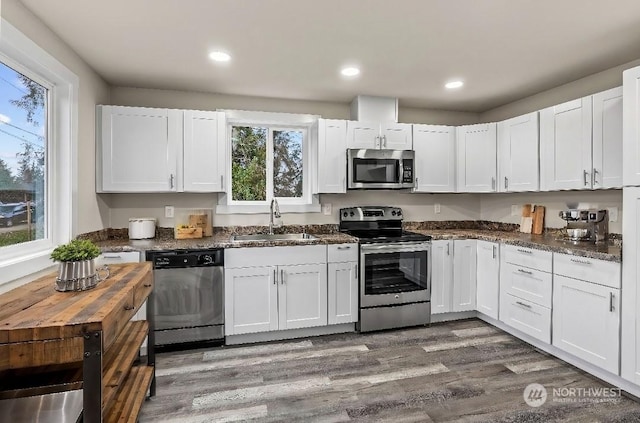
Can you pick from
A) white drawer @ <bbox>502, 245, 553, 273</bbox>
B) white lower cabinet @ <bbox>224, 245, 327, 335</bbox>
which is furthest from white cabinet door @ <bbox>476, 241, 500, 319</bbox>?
white lower cabinet @ <bbox>224, 245, 327, 335</bbox>

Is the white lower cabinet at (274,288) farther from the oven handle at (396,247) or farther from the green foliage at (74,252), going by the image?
the green foliage at (74,252)

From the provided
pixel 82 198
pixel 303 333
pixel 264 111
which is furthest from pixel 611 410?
pixel 82 198

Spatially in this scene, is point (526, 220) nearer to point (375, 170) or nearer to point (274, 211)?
point (375, 170)

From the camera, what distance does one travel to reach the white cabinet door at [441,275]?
3400 mm

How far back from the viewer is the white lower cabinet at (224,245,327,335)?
9.52 feet

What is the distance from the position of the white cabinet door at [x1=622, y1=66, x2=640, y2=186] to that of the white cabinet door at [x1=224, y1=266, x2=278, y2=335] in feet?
8.62

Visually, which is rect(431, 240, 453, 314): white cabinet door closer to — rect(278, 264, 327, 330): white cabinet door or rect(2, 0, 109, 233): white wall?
rect(278, 264, 327, 330): white cabinet door

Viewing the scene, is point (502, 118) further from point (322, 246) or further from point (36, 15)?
point (36, 15)

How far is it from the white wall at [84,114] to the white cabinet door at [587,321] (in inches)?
147

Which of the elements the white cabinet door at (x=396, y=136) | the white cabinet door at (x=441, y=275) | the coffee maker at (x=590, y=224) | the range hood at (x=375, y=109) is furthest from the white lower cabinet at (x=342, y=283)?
the coffee maker at (x=590, y=224)

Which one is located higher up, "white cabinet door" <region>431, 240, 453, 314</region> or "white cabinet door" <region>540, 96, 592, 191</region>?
"white cabinet door" <region>540, 96, 592, 191</region>

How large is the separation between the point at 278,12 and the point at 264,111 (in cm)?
165

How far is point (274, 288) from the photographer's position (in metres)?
2.98

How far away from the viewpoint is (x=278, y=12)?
1.97 meters
